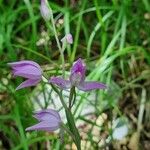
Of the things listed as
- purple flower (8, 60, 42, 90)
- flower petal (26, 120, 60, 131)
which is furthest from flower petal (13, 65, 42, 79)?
flower petal (26, 120, 60, 131)

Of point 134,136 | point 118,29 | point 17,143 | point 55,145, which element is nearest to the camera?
point 55,145

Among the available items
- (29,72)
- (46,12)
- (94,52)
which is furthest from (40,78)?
(94,52)

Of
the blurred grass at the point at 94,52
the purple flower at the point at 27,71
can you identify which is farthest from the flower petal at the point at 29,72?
the blurred grass at the point at 94,52

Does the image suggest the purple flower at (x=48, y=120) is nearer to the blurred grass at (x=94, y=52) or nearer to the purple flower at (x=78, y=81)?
the purple flower at (x=78, y=81)

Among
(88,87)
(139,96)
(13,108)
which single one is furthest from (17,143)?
(88,87)

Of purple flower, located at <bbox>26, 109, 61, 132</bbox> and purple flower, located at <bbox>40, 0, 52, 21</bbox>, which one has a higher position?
purple flower, located at <bbox>40, 0, 52, 21</bbox>

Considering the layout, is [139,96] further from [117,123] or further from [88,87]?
[88,87]

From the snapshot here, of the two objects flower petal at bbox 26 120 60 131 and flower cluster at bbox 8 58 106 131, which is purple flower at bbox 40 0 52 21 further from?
flower petal at bbox 26 120 60 131
